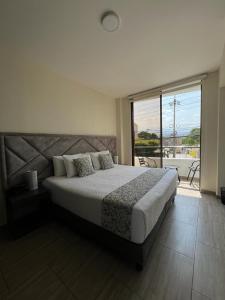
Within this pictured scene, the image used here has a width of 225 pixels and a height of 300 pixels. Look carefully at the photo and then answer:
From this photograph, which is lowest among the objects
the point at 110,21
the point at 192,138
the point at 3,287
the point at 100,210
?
the point at 3,287

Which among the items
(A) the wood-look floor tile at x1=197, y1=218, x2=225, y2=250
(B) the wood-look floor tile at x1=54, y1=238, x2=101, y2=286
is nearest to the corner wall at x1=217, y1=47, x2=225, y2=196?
(A) the wood-look floor tile at x1=197, y1=218, x2=225, y2=250

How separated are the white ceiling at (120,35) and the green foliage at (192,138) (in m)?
1.67

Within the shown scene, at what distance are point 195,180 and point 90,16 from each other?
4660 millimetres

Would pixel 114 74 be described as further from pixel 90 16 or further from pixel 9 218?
pixel 9 218

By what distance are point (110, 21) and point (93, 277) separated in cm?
278

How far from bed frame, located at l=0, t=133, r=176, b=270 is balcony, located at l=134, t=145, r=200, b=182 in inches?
83.9

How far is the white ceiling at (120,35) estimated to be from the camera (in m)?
1.46

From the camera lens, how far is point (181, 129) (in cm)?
436

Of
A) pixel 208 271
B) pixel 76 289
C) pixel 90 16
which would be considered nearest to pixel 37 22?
pixel 90 16

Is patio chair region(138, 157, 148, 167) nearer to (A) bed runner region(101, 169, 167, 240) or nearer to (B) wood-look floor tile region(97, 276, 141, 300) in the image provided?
(A) bed runner region(101, 169, 167, 240)

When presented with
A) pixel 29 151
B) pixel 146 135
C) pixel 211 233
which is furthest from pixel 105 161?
pixel 211 233

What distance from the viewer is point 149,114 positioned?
4246 millimetres

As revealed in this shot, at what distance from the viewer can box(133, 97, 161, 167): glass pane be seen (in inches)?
161

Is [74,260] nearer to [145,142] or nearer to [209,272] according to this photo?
[209,272]
